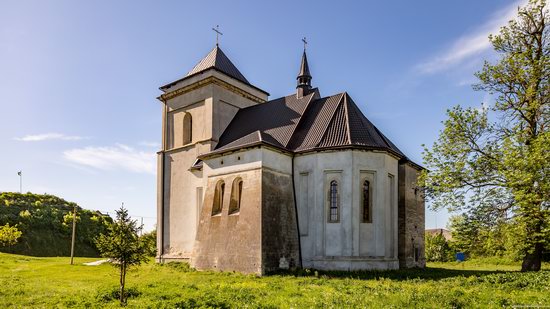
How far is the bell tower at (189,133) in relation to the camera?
2795 centimetres

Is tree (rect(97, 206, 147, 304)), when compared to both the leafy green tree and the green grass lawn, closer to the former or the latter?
the green grass lawn

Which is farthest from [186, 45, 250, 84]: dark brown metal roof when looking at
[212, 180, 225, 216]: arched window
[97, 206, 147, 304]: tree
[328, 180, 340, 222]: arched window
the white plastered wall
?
[97, 206, 147, 304]: tree

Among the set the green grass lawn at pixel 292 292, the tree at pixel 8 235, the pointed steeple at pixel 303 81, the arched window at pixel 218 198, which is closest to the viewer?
the green grass lawn at pixel 292 292

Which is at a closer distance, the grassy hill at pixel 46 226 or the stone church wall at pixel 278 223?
the stone church wall at pixel 278 223

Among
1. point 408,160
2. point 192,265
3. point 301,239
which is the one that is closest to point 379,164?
point 408,160

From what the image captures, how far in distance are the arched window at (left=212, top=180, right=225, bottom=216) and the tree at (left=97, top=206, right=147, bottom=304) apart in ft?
30.5

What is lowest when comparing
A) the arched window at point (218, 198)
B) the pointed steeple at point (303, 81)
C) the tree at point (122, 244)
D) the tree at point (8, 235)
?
the tree at point (8, 235)

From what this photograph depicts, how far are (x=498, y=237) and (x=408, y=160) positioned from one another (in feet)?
25.5

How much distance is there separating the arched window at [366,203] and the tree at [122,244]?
494 inches

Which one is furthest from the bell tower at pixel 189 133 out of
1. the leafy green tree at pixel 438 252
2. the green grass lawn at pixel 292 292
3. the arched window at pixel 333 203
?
the leafy green tree at pixel 438 252

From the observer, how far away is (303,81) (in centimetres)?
2812

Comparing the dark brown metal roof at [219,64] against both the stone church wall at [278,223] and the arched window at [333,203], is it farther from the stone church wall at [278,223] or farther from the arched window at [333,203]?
the arched window at [333,203]

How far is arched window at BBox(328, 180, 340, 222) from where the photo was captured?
2191 cm

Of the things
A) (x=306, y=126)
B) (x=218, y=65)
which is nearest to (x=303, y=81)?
(x=306, y=126)
